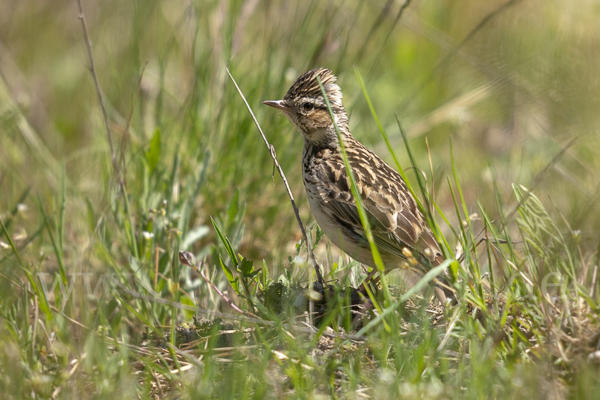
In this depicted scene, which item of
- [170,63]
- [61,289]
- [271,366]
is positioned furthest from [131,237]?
[170,63]

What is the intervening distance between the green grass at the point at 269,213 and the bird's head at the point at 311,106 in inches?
15.2

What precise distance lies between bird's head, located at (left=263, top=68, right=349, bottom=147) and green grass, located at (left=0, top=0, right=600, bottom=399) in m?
0.39

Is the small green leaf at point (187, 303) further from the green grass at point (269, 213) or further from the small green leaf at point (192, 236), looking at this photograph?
the small green leaf at point (192, 236)

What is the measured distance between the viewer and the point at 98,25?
8.54 meters

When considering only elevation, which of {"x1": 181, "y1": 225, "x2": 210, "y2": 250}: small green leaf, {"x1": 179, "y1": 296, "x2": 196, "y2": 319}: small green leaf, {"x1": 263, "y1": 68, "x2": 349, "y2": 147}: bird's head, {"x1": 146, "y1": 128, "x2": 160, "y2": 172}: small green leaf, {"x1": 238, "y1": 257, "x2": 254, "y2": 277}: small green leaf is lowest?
{"x1": 179, "y1": 296, "x2": 196, "y2": 319}: small green leaf

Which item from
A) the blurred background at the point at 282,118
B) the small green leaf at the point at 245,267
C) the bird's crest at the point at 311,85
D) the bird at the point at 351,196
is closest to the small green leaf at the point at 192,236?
the blurred background at the point at 282,118

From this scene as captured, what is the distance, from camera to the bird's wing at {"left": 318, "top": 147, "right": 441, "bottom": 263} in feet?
14.3

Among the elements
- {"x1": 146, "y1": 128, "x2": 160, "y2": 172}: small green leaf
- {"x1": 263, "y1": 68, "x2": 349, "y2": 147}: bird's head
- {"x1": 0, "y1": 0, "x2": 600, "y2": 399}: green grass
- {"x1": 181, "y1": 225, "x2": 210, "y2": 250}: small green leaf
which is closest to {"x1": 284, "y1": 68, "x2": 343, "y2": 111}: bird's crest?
{"x1": 263, "y1": 68, "x2": 349, "y2": 147}: bird's head

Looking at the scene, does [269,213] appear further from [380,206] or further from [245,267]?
[245,267]

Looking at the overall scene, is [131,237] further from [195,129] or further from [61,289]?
[195,129]

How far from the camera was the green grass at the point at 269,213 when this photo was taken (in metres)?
3.18

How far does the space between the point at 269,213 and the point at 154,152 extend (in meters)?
1.23

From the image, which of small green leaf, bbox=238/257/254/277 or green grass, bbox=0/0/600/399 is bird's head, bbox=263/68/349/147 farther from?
small green leaf, bbox=238/257/254/277

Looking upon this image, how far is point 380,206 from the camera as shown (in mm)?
4559
